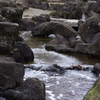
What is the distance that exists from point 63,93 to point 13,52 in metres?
4.78

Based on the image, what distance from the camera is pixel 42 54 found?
15.8 metres

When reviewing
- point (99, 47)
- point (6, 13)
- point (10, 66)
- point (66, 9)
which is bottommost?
point (66, 9)

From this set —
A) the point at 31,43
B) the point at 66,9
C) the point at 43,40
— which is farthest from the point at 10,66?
the point at 66,9

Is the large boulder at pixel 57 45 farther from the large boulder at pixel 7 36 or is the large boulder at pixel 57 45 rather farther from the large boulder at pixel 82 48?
the large boulder at pixel 7 36

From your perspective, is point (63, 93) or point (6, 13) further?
point (6, 13)

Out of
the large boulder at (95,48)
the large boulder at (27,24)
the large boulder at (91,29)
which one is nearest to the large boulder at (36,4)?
the large boulder at (27,24)

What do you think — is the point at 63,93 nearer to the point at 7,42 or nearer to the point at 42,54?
the point at 7,42

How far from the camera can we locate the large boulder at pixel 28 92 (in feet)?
25.0

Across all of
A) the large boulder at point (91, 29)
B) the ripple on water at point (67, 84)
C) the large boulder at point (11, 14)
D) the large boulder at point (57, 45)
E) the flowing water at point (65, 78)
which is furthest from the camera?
the large boulder at point (11, 14)

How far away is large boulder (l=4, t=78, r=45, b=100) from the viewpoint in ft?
25.0

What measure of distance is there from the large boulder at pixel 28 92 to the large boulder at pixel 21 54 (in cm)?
517

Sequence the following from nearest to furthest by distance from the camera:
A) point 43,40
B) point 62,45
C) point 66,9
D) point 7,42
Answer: point 7,42
point 62,45
point 43,40
point 66,9

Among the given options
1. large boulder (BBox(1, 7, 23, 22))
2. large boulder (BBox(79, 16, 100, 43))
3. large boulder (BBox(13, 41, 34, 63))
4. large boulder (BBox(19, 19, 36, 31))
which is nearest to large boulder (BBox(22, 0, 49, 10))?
large boulder (BBox(19, 19, 36, 31))

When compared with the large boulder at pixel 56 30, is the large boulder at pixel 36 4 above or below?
below
